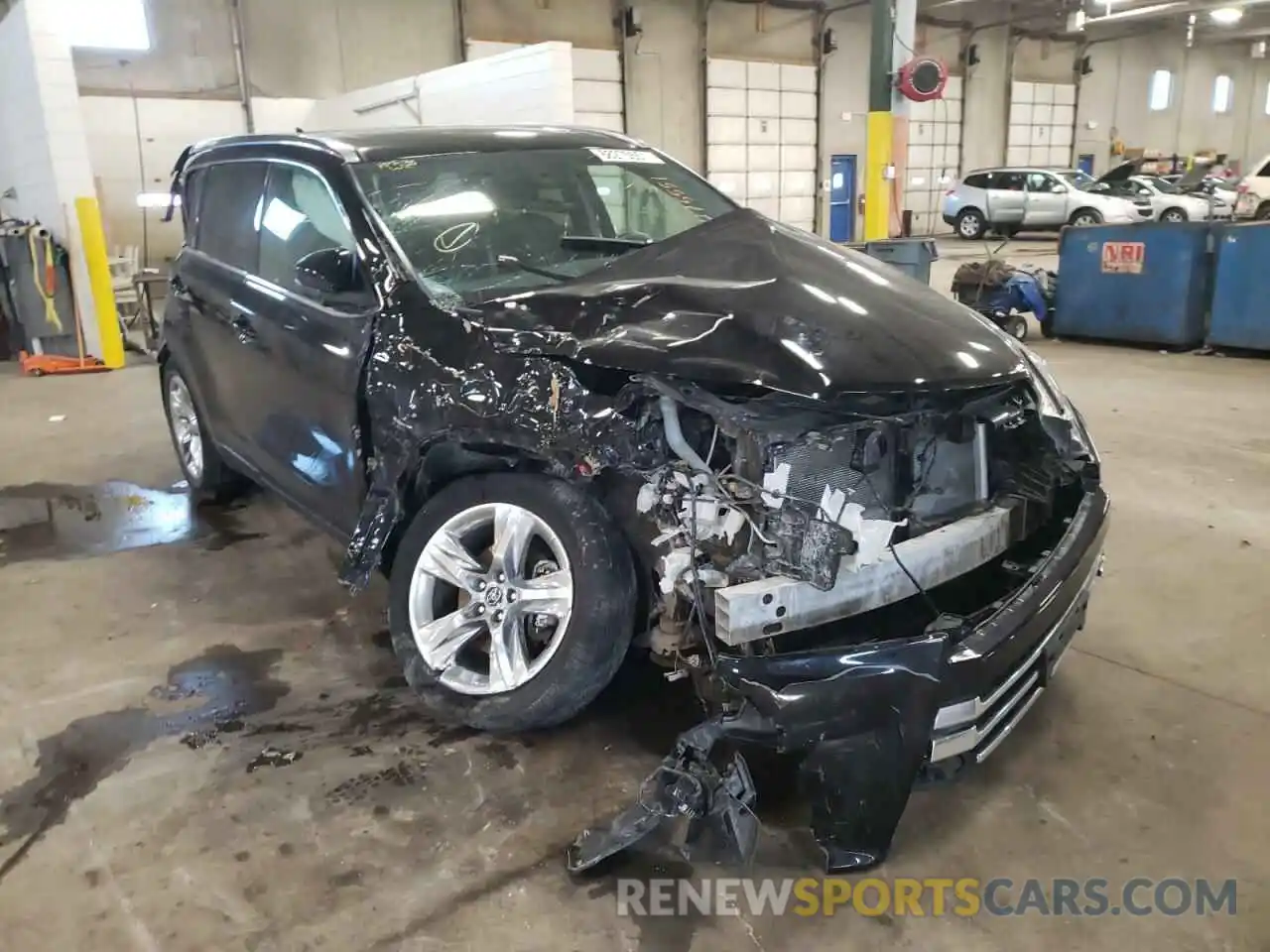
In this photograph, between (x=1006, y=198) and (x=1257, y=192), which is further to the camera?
(x=1006, y=198)

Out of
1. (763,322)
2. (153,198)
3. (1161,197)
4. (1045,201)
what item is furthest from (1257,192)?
(763,322)

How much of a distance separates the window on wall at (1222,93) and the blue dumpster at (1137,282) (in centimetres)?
2786

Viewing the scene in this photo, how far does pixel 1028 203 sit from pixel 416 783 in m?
20.8

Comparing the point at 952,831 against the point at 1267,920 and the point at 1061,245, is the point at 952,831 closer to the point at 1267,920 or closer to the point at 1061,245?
the point at 1267,920

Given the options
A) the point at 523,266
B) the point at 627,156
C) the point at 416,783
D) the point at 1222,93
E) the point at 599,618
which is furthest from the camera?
the point at 1222,93

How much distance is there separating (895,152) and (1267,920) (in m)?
10.5

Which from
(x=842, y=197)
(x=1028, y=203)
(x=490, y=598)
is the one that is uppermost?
(x=842, y=197)

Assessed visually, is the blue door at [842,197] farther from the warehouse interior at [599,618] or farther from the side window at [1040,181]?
the warehouse interior at [599,618]

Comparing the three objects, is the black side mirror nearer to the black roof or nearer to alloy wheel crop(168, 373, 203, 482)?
the black roof

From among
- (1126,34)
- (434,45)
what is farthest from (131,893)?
(1126,34)

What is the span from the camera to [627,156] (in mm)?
3850

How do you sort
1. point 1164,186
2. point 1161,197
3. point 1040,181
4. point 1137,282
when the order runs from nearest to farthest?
point 1137,282
point 1161,197
point 1164,186
point 1040,181

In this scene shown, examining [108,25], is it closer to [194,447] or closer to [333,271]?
[194,447]

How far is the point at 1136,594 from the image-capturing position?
3.74 metres
